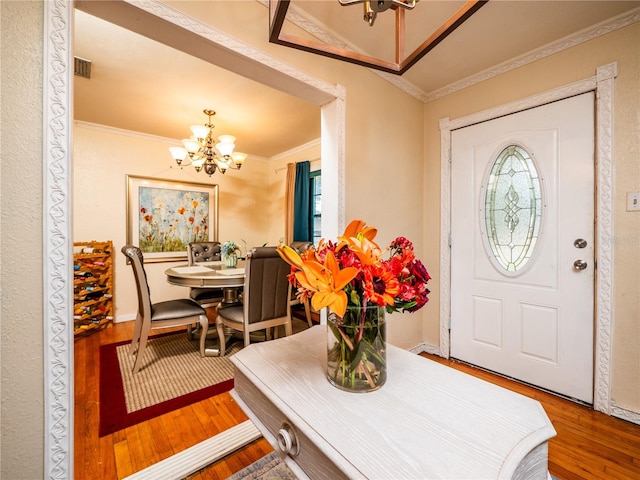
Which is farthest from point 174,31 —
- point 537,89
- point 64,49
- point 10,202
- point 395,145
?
point 537,89

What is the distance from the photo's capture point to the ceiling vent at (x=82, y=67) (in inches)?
85.7

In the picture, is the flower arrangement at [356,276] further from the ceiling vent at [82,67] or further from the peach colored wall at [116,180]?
the peach colored wall at [116,180]

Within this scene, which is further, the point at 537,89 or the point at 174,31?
the point at 537,89

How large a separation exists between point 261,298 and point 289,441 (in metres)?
1.83

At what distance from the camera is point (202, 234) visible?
4.32 m

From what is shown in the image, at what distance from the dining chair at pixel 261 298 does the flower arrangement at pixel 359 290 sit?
1579 millimetres

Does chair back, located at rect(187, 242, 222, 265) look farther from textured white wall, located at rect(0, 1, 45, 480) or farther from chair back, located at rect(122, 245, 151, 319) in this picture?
textured white wall, located at rect(0, 1, 45, 480)

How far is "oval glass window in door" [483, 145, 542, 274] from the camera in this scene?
2.10 metres

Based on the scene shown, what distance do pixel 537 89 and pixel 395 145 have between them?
1070 mm

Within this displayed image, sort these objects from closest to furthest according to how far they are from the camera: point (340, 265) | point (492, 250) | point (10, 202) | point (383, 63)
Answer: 1. point (340, 265)
2. point (383, 63)
3. point (10, 202)
4. point (492, 250)

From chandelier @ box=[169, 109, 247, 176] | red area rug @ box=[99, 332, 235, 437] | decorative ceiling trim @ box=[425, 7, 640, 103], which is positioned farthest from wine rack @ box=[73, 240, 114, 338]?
decorative ceiling trim @ box=[425, 7, 640, 103]

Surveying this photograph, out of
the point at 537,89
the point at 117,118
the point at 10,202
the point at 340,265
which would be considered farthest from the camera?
the point at 117,118

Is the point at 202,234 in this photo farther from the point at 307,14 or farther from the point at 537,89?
the point at 537,89

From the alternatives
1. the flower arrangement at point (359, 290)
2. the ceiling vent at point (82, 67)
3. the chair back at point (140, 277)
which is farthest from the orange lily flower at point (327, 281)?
the ceiling vent at point (82, 67)
